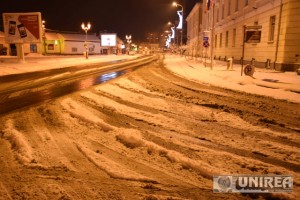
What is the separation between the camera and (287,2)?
17469mm

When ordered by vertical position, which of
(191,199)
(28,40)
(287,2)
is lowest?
(191,199)

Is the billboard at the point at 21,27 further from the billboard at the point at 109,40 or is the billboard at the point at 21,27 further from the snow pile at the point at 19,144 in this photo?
the billboard at the point at 109,40

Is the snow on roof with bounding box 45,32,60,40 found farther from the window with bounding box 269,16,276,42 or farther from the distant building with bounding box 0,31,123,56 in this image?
the window with bounding box 269,16,276,42

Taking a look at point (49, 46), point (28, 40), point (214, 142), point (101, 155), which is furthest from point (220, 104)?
point (49, 46)

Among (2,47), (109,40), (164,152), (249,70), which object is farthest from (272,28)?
(109,40)

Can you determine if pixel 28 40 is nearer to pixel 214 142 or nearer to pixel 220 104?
pixel 220 104

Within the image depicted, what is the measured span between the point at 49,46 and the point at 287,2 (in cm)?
6320

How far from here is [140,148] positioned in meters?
4.39

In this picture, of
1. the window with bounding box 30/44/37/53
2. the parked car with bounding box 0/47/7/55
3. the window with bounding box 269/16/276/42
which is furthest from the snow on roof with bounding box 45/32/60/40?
the window with bounding box 269/16/276/42

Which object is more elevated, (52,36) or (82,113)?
(52,36)

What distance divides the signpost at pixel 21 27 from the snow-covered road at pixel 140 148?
2487 centimetres

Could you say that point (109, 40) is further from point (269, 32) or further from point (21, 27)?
point (269, 32)

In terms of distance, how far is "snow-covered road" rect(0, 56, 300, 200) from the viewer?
10.6 ft

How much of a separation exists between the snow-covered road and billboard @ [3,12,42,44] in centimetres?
2488
